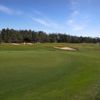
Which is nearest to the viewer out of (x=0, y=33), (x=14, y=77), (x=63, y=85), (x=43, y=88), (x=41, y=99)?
(x=41, y=99)

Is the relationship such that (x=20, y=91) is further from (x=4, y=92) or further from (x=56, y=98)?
(x=56, y=98)

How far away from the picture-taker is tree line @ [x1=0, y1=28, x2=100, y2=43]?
147075 mm

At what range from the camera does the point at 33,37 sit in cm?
16350

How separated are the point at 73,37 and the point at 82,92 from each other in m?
177

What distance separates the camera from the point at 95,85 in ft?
40.7

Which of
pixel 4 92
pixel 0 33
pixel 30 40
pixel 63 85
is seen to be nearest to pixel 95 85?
pixel 63 85

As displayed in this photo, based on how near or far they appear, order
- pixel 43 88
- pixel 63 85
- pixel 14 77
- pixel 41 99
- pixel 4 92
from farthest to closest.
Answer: pixel 14 77 < pixel 63 85 < pixel 43 88 < pixel 4 92 < pixel 41 99

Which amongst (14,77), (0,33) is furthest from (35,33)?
(14,77)

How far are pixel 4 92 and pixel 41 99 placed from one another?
6.16 ft

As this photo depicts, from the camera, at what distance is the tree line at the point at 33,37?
147m

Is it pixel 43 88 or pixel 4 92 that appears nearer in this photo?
pixel 4 92

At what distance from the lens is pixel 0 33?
488 ft

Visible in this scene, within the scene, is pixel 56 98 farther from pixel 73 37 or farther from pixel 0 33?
pixel 73 37

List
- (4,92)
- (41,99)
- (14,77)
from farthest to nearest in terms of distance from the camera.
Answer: (14,77) < (4,92) < (41,99)
